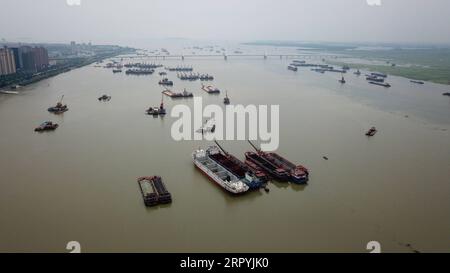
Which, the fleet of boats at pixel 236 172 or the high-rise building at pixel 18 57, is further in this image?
the high-rise building at pixel 18 57

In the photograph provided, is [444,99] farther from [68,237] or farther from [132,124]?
[68,237]

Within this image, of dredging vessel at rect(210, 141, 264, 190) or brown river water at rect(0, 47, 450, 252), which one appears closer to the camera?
brown river water at rect(0, 47, 450, 252)

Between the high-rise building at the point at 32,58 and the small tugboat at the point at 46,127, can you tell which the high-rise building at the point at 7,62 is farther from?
the small tugboat at the point at 46,127

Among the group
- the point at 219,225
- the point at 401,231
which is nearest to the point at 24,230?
the point at 219,225

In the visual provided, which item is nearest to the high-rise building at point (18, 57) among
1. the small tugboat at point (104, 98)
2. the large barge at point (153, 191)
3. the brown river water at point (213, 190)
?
the small tugboat at point (104, 98)

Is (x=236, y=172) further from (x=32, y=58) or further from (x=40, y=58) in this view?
(x=40, y=58)

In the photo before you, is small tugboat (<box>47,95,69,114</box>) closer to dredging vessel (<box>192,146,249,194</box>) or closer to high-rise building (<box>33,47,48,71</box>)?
dredging vessel (<box>192,146,249,194</box>)

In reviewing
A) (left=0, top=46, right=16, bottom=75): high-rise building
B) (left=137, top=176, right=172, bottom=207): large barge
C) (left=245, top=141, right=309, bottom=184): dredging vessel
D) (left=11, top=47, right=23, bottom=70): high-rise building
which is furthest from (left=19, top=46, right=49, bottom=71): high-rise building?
(left=245, top=141, right=309, bottom=184): dredging vessel
